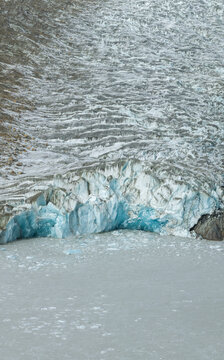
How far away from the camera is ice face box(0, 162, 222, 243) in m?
4.25

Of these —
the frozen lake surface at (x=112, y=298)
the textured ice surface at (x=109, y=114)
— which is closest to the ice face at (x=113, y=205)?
the textured ice surface at (x=109, y=114)

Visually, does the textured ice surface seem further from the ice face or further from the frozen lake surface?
the frozen lake surface

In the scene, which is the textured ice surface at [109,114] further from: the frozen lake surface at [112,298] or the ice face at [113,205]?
the frozen lake surface at [112,298]

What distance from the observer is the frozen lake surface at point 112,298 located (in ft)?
8.07

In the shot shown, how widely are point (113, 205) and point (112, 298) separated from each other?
1.45m

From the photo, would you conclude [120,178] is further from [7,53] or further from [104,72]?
[7,53]

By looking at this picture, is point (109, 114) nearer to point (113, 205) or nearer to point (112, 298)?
point (113, 205)

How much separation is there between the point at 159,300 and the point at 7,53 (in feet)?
21.8

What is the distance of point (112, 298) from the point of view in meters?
3.04

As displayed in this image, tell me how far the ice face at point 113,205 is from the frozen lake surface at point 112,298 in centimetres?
13

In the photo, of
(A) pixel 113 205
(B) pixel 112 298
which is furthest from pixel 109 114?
(B) pixel 112 298

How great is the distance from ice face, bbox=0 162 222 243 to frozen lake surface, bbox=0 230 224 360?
0.13 m

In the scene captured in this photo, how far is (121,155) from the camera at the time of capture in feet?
18.0

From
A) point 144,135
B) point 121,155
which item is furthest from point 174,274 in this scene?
point 144,135
